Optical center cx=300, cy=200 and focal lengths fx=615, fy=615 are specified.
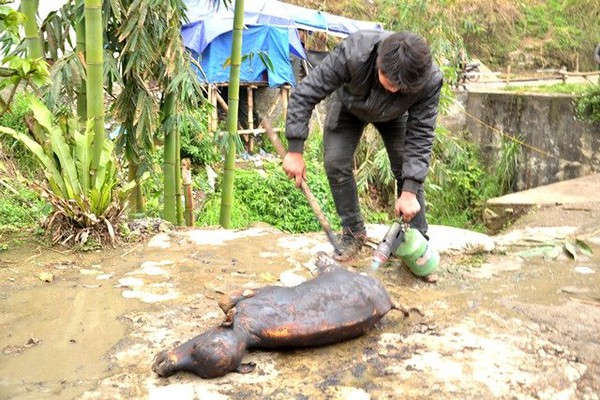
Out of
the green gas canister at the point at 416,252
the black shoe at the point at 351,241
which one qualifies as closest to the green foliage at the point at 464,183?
the black shoe at the point at 351,241

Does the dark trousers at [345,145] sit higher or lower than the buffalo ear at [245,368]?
higher

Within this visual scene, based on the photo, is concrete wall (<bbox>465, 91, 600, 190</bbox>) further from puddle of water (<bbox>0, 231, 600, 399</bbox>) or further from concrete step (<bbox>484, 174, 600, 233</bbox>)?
puddle of water (<bbox>0, 231, 600, 399</bbox>)

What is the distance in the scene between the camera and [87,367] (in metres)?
2.55

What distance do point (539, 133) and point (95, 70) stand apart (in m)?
7.88

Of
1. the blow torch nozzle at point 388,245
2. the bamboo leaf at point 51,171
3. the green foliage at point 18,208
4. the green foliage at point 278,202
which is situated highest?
the bamboo leaf at point 51,171

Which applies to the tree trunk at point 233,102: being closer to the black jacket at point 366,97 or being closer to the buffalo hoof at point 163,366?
the black jacket at point 366,97

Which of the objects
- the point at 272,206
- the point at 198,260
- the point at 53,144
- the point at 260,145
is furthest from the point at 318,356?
the point at 260,145

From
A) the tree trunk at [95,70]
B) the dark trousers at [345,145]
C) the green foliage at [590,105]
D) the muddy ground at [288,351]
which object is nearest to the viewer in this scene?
the muddy ground at [288,351]

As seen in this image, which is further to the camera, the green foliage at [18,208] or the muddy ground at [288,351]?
the green foliage at [18,208]

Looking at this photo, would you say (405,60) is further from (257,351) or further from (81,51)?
(81,51)

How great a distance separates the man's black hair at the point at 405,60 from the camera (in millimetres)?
3031

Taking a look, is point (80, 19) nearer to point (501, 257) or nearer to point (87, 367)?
point (87, 367)

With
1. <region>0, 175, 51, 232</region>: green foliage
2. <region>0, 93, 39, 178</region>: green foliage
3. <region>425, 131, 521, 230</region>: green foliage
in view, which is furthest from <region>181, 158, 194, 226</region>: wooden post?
<region>425, 131, 521, 230</region>: green foliage

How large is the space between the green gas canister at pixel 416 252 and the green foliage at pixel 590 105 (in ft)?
21.4
